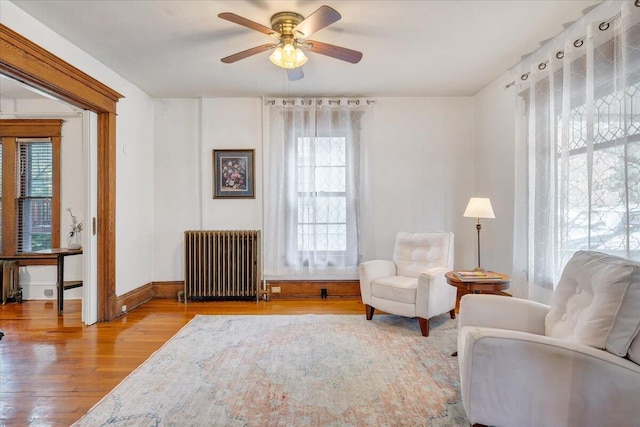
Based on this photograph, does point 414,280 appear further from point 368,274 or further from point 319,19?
point 319,19

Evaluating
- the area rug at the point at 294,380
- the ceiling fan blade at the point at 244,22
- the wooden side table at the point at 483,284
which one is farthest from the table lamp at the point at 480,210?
the ceiling fan blade at the point at 244,22

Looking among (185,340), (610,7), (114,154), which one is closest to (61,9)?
(114,154)

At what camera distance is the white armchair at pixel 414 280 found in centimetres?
296

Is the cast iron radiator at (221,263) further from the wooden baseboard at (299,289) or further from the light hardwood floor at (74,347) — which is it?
the wooden baseboard at (299,289)

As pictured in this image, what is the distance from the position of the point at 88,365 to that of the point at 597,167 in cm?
387

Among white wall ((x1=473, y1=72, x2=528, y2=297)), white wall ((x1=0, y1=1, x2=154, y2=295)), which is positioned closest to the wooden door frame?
white wall ((x1=0, y1=1, x2=154, y2=295))

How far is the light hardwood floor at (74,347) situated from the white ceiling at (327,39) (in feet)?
8.50

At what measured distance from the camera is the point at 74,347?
2.77 metres

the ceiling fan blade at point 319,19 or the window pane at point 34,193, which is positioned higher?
the ceiling fan blade at point 319,19

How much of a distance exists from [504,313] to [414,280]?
135cm

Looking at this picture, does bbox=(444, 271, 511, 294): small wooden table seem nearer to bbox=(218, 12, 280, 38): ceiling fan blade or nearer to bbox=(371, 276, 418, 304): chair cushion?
bbox=(371, 276, 418, 304): chair cushion

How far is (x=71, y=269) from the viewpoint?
167 inches

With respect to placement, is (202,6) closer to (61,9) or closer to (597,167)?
(61,9)

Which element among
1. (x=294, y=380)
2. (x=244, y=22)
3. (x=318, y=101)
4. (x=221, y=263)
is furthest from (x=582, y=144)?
(x=221, y=263)
